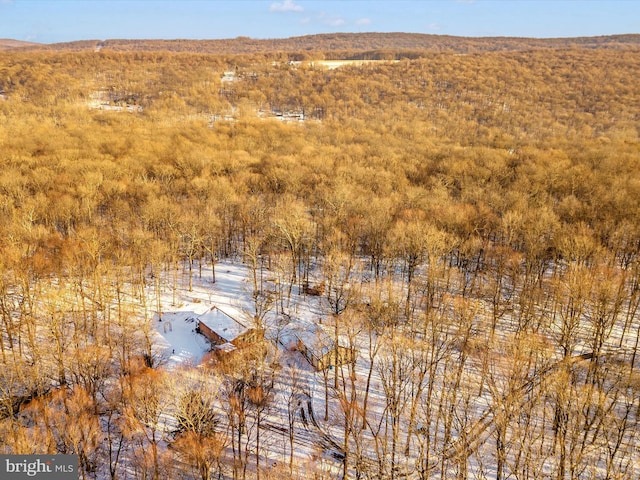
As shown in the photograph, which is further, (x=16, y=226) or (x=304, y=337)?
(x=16, y=226)

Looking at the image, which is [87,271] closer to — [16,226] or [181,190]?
[16,226]

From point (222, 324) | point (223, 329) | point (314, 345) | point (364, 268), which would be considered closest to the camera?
point (314, 345)

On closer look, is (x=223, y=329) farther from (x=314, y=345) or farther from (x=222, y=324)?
(x=314, y=345)

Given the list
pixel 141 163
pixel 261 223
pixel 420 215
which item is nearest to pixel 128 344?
pixel 261 223

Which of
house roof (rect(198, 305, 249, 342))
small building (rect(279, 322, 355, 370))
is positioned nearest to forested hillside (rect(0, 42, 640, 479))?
small building (rect(279, 322, 355, 370))

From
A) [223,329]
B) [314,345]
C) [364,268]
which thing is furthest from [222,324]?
[364,268]

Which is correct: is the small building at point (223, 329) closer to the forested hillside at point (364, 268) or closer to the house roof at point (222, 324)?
the house roof at point (222, 324)
